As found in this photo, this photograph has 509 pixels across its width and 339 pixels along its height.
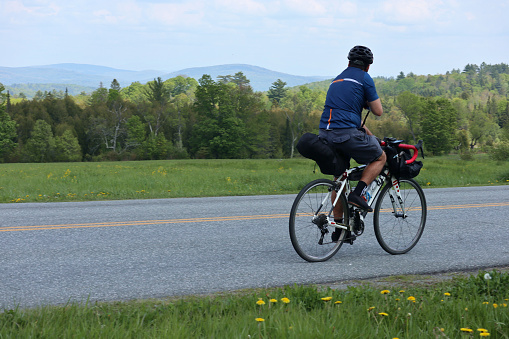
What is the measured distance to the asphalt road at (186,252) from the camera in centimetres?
439

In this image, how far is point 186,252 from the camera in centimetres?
559

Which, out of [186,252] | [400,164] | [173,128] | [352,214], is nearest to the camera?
[352,214]

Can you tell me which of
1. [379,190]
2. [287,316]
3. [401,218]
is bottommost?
[287,316]

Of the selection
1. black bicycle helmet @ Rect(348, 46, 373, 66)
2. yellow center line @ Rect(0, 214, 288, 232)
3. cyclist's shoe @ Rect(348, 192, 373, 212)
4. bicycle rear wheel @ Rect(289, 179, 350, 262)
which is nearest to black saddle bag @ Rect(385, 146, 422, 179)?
cyclist's shoe @ Rect(348, 192, 373, 212)

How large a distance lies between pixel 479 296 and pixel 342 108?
220cm

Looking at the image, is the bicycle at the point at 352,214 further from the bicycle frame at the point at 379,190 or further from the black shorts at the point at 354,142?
the black shorts at the point at 354,142

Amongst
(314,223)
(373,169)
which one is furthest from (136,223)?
(373,169)

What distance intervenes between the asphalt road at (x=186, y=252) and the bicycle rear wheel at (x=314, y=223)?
139 mm

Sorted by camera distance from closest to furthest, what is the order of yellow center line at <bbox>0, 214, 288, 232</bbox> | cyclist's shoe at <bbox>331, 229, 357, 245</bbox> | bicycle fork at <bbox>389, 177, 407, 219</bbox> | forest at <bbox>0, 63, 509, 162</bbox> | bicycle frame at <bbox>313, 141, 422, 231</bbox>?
bicycle frame at <bbox>313, 141, 422, 231</bbox> < cyclist's shoe at <bbox>331, 229, 357, 245</bbox> < bicycle fork at <bbox>389, 177, 407, 219</bbox> < yellow center line at <bbox>0, 214, 288, 232</bbox> < forest at <bbox>0, 63, 509, 162</bbox>

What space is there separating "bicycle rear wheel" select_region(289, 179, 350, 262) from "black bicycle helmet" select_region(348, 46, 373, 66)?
1.27 metres

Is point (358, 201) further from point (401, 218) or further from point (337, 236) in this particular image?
point (401, 218)

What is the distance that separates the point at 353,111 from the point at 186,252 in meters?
2.39

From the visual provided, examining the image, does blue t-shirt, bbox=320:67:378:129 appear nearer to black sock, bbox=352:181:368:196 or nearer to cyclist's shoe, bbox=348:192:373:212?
black sock, bbox=352:181:368:196

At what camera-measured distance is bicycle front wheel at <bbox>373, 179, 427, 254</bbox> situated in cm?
554
